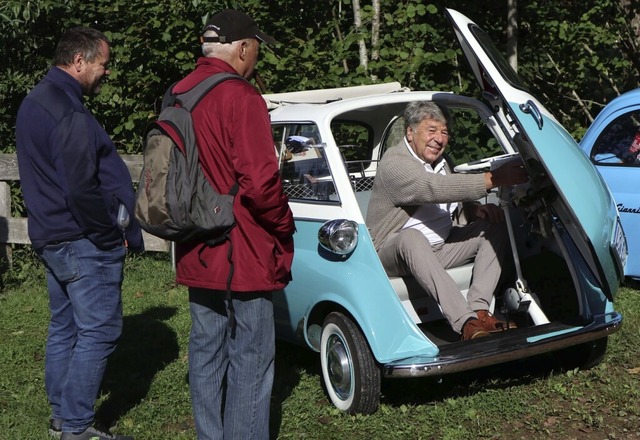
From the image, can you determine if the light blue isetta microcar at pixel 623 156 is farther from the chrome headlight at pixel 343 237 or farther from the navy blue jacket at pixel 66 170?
the navy blue jacket at pixel 66 170

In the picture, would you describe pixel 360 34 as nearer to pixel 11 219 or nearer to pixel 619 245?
pixel 11 219

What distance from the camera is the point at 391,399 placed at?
5312mm

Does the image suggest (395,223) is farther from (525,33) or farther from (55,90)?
(525,33)

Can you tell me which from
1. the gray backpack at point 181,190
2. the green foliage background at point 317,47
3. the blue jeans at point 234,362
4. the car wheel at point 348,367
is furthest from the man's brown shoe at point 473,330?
the green foliage background at point 317,47

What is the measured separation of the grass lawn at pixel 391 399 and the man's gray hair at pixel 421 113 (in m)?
1.49

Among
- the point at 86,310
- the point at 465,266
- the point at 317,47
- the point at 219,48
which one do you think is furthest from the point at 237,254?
the point at 317,47

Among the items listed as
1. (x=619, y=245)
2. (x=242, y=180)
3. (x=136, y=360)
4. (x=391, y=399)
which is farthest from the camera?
(x=136, y=360)

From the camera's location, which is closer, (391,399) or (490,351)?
(490,351)

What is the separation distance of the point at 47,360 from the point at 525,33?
26.2 ft

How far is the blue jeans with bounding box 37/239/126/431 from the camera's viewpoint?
4527 millimetres

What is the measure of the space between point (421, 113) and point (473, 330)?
129 centimetres

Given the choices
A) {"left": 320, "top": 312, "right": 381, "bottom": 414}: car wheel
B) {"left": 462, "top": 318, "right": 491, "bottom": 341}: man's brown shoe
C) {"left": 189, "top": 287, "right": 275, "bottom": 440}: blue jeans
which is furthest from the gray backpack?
{"left": 462, "top": 318, "right": 491, "bottom": 341}: man's brown shoe

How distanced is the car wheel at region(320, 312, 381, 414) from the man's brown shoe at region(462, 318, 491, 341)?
1.64 feet

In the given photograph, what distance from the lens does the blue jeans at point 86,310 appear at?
14.9 feet
